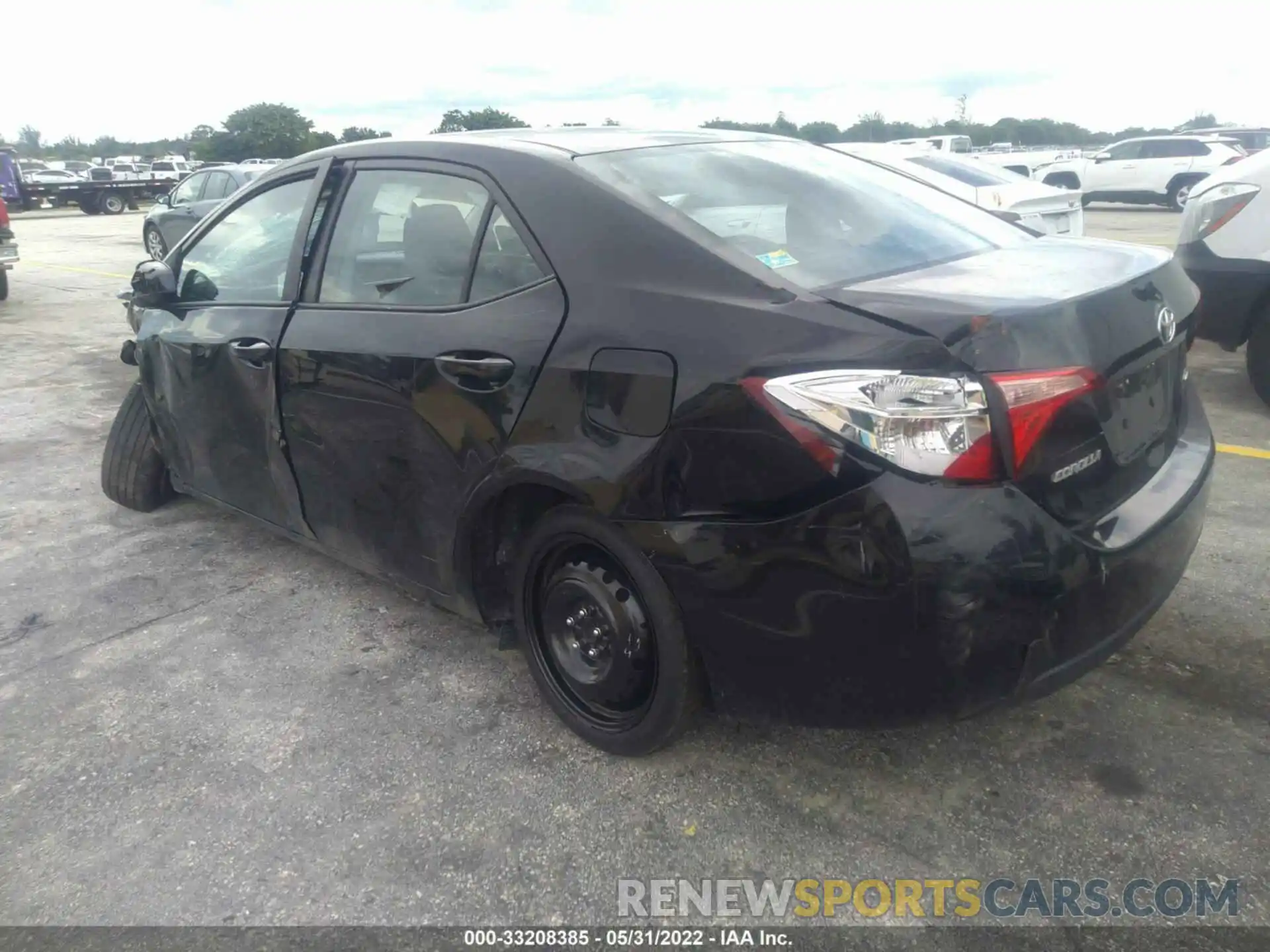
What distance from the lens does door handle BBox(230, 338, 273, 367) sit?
3350mm

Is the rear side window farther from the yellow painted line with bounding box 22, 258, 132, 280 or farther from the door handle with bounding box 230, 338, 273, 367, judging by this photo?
the yellow painted line with bounding box 22, 258, 132, 280

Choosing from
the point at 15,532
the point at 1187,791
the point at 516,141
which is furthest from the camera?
the point at 15,532

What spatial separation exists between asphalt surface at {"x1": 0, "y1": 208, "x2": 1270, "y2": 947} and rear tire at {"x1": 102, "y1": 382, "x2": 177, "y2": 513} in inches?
37.0

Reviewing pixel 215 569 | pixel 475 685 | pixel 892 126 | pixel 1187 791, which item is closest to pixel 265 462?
pixel 215 569

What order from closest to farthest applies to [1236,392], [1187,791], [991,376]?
[991,376] → [1187,791] → [1236,392]

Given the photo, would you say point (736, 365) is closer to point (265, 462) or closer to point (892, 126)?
point (265, 462)

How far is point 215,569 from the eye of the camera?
4082mm

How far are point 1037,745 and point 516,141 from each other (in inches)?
87.6

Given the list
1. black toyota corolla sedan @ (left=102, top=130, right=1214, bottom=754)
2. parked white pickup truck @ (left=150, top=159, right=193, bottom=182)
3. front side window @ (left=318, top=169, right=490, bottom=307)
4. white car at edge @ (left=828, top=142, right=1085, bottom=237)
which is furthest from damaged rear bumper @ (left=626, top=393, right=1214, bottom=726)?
parked white pickup truck @ (left=150, top=159, right=193, bottom=182)

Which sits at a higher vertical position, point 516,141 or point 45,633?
→ point 516,141

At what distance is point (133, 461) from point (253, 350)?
1.62 meters

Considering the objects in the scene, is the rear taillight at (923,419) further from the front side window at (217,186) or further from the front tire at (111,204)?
the front tire at (111,204)

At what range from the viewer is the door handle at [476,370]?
2557mm

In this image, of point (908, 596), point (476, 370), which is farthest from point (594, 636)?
point (908, 596)
